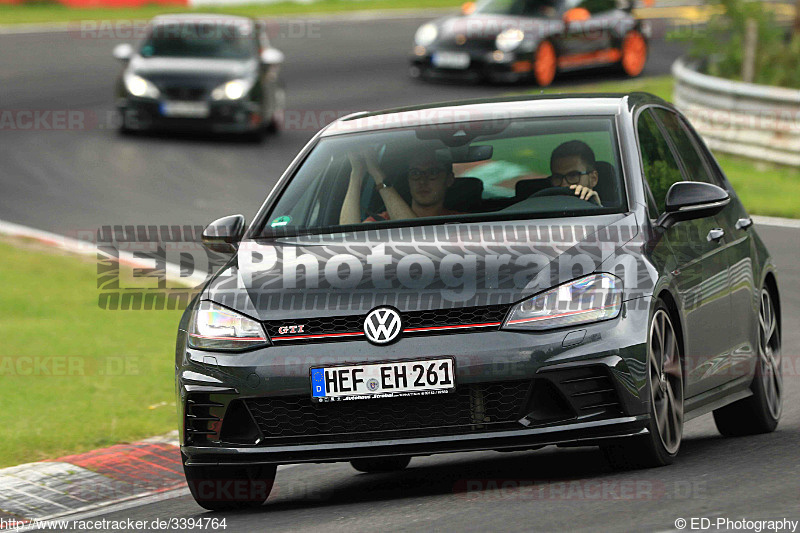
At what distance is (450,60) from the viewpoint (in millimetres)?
27500

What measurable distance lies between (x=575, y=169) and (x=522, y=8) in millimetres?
21156

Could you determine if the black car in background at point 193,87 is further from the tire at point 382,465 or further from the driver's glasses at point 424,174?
the driver's glasses at point 424,174

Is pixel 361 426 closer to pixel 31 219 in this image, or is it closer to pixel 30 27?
pixel 31 219

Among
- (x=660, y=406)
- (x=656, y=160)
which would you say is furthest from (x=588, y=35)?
(x=660, y=406)

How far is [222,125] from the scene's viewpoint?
22672 millimetres

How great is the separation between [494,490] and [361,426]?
640mm

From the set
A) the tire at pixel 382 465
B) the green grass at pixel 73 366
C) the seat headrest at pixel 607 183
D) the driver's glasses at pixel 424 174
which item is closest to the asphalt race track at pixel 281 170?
the tire at pixel 382 465

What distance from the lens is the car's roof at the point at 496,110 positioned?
791 centimetres

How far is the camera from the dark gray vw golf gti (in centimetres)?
647

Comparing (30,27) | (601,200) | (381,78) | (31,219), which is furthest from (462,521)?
(30,27)

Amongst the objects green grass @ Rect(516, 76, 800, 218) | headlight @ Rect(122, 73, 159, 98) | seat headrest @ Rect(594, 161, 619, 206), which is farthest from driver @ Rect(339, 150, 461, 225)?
headlight @ Rect(122, 73, 159, 98)

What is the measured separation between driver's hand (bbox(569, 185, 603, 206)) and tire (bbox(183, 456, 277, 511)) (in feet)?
6.03

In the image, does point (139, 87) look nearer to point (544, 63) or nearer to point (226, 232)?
point (544, 63)

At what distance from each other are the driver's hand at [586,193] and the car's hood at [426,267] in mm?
222
